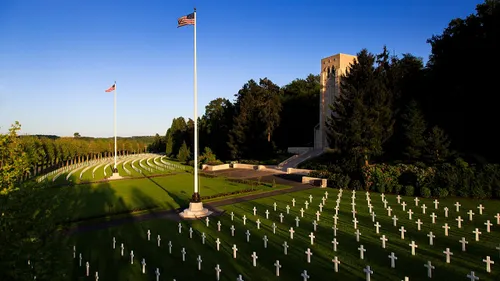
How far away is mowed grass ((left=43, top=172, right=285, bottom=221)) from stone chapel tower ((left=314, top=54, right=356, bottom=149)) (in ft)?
70.9

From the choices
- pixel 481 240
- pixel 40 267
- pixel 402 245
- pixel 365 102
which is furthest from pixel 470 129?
pixel 40 267

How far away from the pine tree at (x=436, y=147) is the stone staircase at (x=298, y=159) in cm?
1987

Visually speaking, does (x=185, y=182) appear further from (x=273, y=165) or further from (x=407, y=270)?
(x=407, y=270)

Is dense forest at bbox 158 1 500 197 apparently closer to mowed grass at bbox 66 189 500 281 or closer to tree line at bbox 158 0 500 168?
tree line at bbox 158 0 500 168

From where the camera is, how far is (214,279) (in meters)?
11.2

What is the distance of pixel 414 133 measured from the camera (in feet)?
113

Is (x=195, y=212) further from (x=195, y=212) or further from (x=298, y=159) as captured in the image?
(x=298, y=159)

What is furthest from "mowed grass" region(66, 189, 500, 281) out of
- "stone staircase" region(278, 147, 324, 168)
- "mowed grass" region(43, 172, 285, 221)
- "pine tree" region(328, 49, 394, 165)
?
"stone staircase" region(278, 147, 324, 168)

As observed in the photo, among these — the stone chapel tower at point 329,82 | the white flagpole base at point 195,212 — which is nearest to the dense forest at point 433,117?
the stone chapel tower at point 329,82

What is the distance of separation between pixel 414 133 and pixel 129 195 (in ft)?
97.6

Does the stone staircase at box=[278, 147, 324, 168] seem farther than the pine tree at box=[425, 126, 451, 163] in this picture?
Yes

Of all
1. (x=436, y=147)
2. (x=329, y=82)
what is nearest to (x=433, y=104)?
(x=436, y=147)

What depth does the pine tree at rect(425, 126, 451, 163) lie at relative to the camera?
31.3 meters

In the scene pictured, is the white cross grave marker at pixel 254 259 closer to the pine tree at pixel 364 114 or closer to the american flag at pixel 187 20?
the american flag at pixel 187 20
